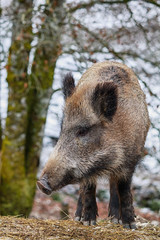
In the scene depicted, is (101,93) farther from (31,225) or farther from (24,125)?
(24,125)

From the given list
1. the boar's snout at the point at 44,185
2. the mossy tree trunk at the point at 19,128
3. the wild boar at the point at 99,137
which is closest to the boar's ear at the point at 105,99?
the wild boar at the point at 99,137

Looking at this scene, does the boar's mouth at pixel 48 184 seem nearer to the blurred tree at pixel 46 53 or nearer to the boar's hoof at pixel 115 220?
the boar's hoof at pixel 115 220

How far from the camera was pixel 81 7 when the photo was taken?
945cm

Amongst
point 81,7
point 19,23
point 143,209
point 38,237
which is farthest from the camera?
point 143,209

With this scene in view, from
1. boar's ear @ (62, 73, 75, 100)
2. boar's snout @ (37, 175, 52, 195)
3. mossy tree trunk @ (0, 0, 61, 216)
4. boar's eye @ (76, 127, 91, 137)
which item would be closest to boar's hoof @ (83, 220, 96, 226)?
boar's eye @ (76, 127, 91, 137)

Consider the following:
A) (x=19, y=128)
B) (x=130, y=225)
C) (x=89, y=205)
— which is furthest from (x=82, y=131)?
(x=19, y=128)

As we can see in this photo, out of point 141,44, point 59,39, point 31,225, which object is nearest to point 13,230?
point 31,225

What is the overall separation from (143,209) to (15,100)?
649 centimetres

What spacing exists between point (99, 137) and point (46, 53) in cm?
556

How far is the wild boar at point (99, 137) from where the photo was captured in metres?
4.63

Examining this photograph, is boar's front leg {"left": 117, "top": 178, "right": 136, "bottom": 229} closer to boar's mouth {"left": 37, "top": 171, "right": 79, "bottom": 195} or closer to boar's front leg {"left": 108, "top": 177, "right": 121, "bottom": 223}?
boar's front leg {"left": 108, "top": 177, "right": 121, "bottom": 223}

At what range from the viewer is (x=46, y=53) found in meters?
10.1

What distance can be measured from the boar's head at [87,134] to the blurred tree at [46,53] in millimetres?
3111

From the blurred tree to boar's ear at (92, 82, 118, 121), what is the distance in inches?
122
